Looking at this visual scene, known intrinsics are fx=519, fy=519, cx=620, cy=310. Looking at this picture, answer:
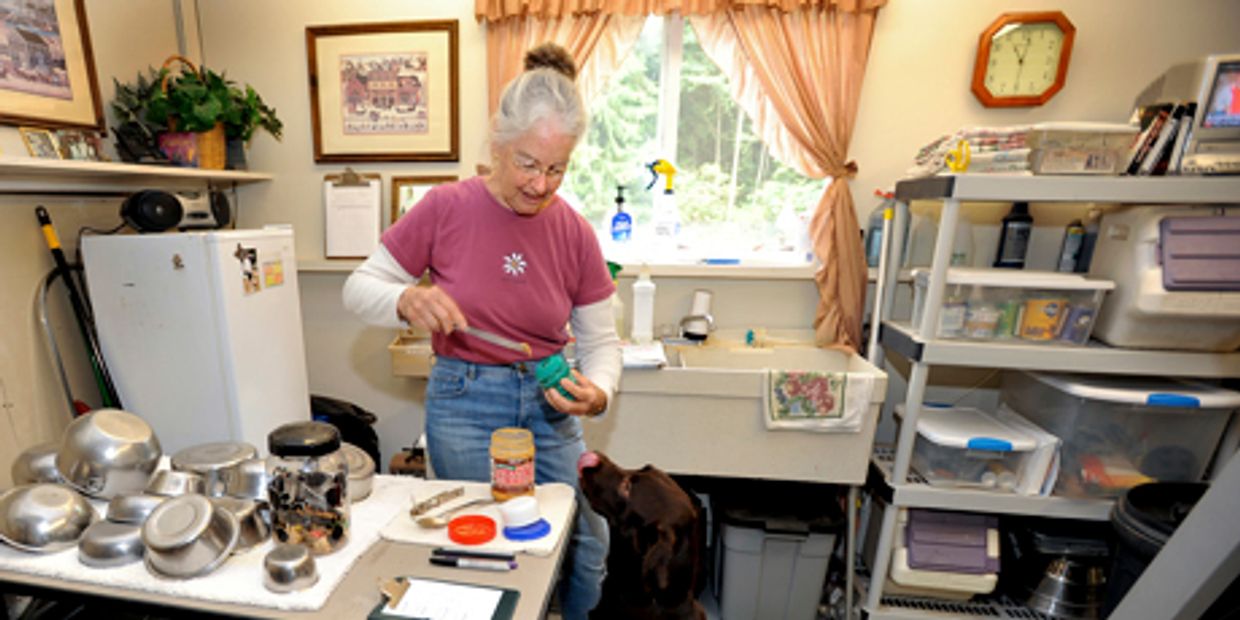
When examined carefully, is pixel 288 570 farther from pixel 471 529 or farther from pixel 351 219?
pixel 351 219

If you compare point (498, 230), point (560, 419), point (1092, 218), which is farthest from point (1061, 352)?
point (498, 230)

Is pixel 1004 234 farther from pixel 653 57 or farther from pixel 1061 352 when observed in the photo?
pixel 653 57

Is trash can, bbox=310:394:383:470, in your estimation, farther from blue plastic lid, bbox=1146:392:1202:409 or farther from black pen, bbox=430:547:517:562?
blue plastic lid, bbox=1146:392:1202:409

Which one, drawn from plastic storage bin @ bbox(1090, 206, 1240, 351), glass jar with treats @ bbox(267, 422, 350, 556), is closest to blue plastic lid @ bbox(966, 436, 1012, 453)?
plastic storage bin @ bbox(1090, 206, 1240, 351)

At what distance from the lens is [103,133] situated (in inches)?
72.1

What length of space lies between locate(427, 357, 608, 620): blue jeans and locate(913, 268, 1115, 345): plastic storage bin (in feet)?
3.79

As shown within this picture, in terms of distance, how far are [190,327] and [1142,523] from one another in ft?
9.27

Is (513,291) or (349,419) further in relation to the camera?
(349,419)

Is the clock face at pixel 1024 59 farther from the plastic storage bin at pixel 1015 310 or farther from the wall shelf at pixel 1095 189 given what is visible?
the plastic storage bin at pixel 1015 310

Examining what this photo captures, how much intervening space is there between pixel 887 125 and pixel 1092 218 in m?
0.73

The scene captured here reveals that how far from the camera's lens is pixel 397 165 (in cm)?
221

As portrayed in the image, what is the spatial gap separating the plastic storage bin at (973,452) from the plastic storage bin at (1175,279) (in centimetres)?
40

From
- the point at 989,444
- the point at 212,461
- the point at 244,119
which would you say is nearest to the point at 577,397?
the point at 212,461

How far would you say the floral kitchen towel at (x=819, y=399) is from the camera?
61.2 inches
